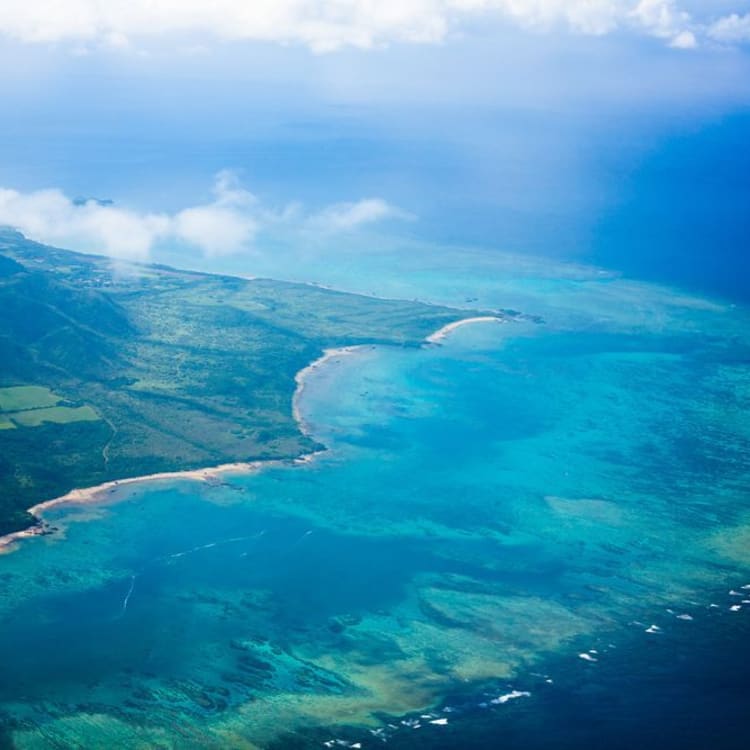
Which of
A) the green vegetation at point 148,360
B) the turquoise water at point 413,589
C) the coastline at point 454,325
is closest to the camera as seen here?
the turquoise water at point 413,589

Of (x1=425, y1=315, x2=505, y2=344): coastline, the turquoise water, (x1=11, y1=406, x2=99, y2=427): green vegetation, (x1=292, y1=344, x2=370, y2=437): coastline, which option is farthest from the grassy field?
(x1=425, y1=315, x2=505, y2=344): coastline

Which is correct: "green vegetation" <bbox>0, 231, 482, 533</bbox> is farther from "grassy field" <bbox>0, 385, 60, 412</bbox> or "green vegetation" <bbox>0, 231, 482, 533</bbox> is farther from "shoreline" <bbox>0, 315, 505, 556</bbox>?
"shoreline" <bbox>0, 315, 505, 556</bbox>

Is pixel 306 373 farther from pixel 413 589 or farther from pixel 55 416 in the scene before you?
pixel 413 589

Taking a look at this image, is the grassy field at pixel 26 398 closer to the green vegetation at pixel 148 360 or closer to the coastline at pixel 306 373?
the green vegetation at pixel 148 360

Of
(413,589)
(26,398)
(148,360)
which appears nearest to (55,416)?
(26,398)

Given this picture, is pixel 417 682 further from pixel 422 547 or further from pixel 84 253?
pixel 84 253

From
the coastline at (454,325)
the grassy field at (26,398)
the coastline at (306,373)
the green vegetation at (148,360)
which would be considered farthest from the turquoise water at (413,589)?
the coastline at (454,325)
